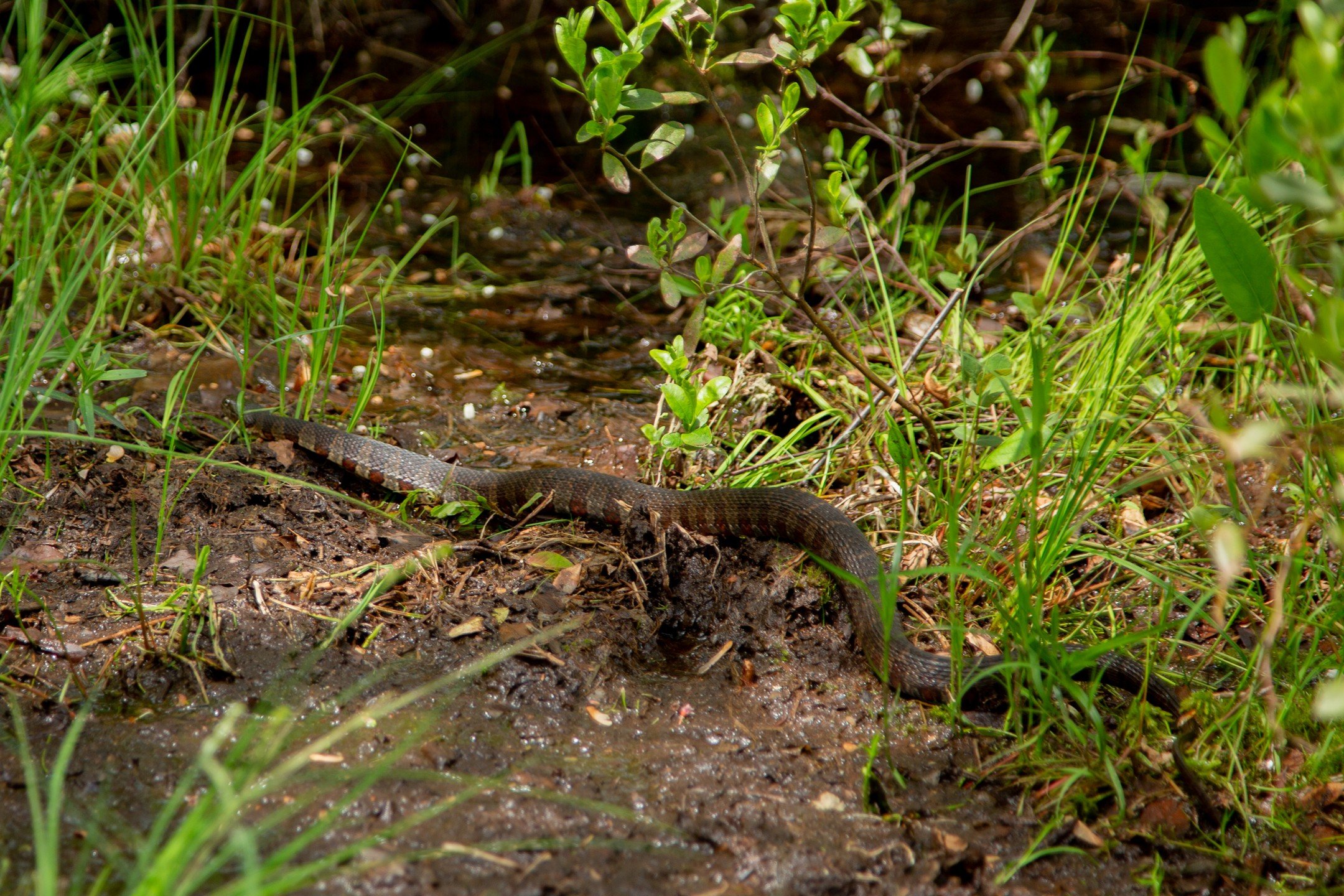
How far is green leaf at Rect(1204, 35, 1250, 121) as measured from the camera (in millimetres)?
1869

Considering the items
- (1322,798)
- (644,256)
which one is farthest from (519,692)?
(1322,798)

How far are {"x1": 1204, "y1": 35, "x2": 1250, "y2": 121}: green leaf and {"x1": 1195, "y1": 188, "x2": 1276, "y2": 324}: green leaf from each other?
697 millimetres

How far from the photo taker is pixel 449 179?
792cm

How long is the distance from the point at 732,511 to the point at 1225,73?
2.41 metres

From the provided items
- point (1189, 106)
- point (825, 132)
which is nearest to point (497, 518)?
point (825, 132)

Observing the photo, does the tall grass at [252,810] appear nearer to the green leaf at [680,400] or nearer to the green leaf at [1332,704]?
the green leaf at [680,400]

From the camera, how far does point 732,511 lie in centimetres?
397

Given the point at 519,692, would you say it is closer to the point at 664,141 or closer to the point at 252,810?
the point at 252,810

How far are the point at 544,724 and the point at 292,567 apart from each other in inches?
45.2

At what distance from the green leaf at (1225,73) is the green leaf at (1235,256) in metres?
0.70

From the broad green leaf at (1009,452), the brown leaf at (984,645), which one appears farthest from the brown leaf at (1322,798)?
the broad green leaf at (1009,452)

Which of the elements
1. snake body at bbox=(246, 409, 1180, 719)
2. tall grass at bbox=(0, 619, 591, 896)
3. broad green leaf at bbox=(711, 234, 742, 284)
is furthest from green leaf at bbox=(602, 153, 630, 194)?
tall grass at bbox=(0, 619, 591, 896)

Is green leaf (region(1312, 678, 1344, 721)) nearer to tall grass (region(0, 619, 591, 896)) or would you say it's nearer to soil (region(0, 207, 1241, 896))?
soil (region(0, 207, 1241, 896))

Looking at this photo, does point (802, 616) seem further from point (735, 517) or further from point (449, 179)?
point (449, 179)
